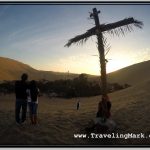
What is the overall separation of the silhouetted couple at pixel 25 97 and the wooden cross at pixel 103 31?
1138 mm

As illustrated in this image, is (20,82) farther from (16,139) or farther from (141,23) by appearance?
(141,23)

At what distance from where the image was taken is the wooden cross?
974cm

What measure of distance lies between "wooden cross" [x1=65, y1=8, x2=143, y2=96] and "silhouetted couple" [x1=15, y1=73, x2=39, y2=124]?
3.73 feet

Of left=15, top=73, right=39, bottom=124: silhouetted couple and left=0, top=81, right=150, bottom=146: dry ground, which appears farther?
left=15, top=73, right=39, bottom=124: silhouetted couple

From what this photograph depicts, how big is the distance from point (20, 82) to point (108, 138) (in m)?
2.13

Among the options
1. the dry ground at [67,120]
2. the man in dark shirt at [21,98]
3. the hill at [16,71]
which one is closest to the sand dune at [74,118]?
the dry ground at [67,120]

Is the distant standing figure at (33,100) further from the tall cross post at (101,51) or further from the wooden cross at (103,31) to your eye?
the tall cross post at (101,51)

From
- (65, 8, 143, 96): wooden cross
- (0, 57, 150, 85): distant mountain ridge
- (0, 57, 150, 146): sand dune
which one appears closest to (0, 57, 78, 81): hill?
(0, 57, 150, 85): distant mountain ridge

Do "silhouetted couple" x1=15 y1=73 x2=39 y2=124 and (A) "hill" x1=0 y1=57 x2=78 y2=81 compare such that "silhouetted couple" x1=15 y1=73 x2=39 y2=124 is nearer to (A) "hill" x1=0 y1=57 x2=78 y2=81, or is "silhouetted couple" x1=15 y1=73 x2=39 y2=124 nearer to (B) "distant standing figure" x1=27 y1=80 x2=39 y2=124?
(B) "distant standing figure" x1=27 y1=80 x2=39 y2=124

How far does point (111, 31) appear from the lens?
9.87m

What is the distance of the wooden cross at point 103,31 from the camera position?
974 cm

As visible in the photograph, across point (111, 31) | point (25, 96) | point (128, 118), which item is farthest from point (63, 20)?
point (128, 118)

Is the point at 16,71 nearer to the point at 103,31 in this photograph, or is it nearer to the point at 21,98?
the point at 21,98

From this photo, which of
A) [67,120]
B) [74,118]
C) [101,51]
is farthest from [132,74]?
[67,120]
